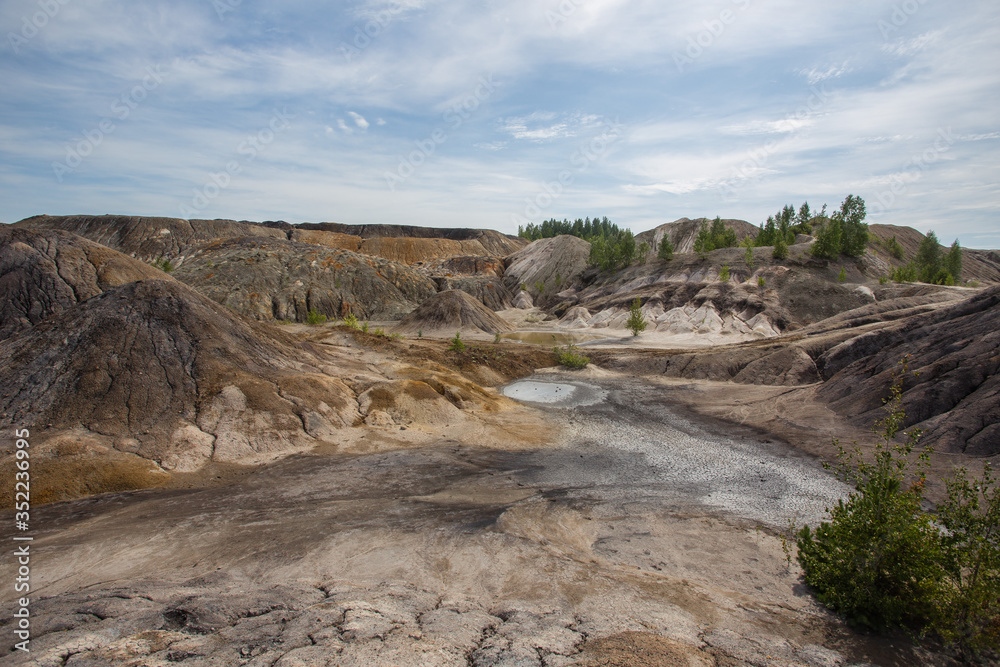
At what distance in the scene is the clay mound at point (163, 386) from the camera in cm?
1044

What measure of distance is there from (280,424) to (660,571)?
958 centimetres

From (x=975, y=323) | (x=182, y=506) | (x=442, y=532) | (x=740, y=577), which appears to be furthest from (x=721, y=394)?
(x=182, y=506)

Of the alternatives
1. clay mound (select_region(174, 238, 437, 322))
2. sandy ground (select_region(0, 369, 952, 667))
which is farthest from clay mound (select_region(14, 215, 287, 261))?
sandy ground (select_region(0, 369, 952, 667))

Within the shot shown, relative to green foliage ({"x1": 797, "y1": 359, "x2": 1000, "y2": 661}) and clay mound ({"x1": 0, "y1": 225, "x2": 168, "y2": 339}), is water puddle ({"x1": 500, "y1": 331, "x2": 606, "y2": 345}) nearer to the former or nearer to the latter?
clay mound ({"x1": 0, "y1": 225, "x2": 168, "y2": 339})

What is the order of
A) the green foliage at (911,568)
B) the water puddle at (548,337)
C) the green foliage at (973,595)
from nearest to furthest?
1. the green foliage at (973,595)
2. the green foliage at (911,568)
3. the water puddle at (548,337)

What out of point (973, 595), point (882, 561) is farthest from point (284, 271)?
point (973, 595)

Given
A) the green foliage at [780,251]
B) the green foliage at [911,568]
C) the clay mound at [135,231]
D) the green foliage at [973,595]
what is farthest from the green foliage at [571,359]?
the clay mound at [135,231]

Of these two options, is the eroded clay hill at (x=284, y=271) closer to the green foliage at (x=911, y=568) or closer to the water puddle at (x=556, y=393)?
the water puddle at (x=556, y=393)

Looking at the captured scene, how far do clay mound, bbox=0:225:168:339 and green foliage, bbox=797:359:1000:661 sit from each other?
21.7 metres

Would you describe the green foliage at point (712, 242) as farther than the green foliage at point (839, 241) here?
Yes

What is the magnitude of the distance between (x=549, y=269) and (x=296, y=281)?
3799 cm

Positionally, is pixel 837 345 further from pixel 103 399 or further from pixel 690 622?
pixel 103 399

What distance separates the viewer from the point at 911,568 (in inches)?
221

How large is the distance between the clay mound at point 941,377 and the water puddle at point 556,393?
7.93 m
